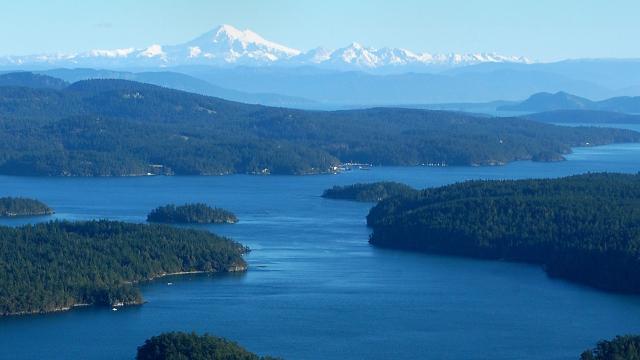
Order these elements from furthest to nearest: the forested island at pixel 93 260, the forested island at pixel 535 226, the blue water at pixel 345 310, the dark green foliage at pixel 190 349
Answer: the forested island at pixel 535 226 → the forested island at pixel 93 260 → the blue water at pixel 345 310 → the dark green foliage at pixel 190 349

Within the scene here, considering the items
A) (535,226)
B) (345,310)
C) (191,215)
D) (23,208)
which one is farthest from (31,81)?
(345,310)

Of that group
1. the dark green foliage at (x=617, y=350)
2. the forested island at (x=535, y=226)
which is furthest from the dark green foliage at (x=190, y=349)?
the forested island at (x=535, y=226)

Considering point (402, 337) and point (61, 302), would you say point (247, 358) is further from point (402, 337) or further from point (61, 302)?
point (61, 302)

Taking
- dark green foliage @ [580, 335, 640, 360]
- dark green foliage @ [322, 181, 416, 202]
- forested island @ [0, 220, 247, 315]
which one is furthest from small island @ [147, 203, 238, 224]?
dark green foliage @ [580, 335, 640, 360]

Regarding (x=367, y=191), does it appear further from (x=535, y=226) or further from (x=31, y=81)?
(x=31, y=81)

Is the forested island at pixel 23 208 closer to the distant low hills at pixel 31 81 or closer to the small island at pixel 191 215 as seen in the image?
the small island at pixel 191 215

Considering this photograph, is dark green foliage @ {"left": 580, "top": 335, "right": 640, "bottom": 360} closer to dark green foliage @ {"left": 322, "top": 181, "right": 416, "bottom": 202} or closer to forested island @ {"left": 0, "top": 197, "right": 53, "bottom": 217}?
forested island @ {"left": 0, "top": 197, "right": 53, "bottom": 217}
